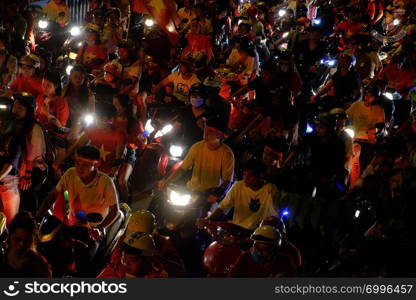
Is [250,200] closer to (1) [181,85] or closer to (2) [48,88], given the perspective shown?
(2) [48,88]

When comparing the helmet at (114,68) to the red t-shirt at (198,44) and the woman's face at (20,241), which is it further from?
the woman's face at (20,241)

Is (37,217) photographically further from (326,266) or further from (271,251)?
(326,266)

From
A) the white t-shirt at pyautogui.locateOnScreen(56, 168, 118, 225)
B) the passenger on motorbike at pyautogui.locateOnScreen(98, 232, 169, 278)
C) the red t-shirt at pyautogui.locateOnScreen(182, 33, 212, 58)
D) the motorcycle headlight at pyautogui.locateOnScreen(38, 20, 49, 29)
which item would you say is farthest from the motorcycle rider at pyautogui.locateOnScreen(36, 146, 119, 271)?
the motorcycle headlight at pyautogui.locateOnScreen(38, 20, 49, 29)

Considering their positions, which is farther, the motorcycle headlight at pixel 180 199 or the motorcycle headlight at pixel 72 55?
the motorcycle headlight at pixel 72 55

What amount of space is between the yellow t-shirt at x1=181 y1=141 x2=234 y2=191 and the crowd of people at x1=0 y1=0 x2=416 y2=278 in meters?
0.02

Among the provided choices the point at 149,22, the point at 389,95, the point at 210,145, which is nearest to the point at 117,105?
the point at 210,145

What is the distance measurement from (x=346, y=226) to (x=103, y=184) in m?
4.80

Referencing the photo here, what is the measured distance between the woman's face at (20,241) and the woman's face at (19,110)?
10.7ft

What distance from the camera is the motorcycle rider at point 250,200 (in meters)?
9.24

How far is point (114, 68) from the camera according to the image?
47.6 feet

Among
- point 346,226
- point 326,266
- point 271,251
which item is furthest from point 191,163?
point 346,226

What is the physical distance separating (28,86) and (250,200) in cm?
565

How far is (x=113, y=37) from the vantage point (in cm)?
1728

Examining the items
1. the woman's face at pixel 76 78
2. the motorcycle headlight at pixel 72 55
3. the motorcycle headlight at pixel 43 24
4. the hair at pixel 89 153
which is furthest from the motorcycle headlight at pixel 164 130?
the motorcycle headlight at pixel 43 24
